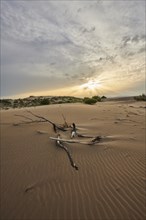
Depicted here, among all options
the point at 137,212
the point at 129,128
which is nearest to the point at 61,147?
the point at 137,212

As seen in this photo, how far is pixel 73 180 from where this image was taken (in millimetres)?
4332

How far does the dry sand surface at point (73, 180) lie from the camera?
11.6 ft

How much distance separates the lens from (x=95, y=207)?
358 cm

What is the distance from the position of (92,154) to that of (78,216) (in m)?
2.20

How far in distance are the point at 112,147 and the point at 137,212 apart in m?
2.61

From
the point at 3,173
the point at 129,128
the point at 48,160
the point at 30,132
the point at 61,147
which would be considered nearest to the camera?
the point at 3,173

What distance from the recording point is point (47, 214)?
11.3 feet

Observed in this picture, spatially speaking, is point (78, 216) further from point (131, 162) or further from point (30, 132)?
point (30, 132)

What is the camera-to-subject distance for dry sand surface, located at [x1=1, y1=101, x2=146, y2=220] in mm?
3527

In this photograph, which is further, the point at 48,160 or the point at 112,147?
the point at 112,147

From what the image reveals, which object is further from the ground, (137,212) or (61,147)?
(61,147)

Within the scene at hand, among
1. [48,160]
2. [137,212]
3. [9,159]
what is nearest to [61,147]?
[48,160]

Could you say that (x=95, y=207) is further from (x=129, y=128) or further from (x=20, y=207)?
(x=129, y=128)

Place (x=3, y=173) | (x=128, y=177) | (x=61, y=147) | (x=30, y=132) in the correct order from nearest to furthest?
(x=128, y=177), (x=3, y=173), (x=61, y=147), (x=30, y=132)
